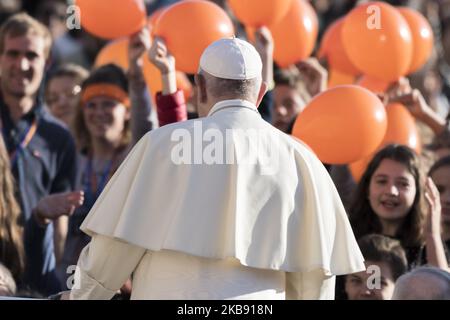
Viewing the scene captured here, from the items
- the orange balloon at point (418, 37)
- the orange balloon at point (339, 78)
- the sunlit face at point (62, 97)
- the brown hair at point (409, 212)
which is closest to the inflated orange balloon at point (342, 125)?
the brown hair at point (409, 212)

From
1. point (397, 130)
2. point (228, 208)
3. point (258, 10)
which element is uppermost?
point (258, 10)

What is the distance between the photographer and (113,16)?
21.6ft

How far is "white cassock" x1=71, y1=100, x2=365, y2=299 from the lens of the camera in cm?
427

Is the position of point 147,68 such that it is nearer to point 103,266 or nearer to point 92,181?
point 92,181

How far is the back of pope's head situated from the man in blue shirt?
2550mm

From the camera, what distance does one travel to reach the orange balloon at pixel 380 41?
23.0ft

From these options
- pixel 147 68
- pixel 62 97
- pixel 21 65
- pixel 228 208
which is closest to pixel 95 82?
pixel 147 68

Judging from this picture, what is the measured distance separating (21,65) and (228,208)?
10.1 ft

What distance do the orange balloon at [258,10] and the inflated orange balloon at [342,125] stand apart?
703mm

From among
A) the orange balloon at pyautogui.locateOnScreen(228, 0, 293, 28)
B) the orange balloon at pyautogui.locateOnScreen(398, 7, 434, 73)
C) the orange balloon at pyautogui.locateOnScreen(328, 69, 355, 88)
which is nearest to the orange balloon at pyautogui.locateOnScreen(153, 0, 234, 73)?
the orange balloon at pyautogui.locateOnScreen(228, 0, 293, 28)

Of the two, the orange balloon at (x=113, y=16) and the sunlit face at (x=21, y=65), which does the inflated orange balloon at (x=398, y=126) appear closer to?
the orange balloon at (x=113, y=16)

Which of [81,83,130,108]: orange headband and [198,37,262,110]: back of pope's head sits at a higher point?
[81,83,130,108]: orange headband

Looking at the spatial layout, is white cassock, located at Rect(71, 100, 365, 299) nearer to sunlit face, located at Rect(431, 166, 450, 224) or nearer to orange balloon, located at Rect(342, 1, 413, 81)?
sunlit face, located at Rect(431, 166, 450, 224)

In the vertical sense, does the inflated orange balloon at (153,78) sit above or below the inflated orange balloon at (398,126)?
above
